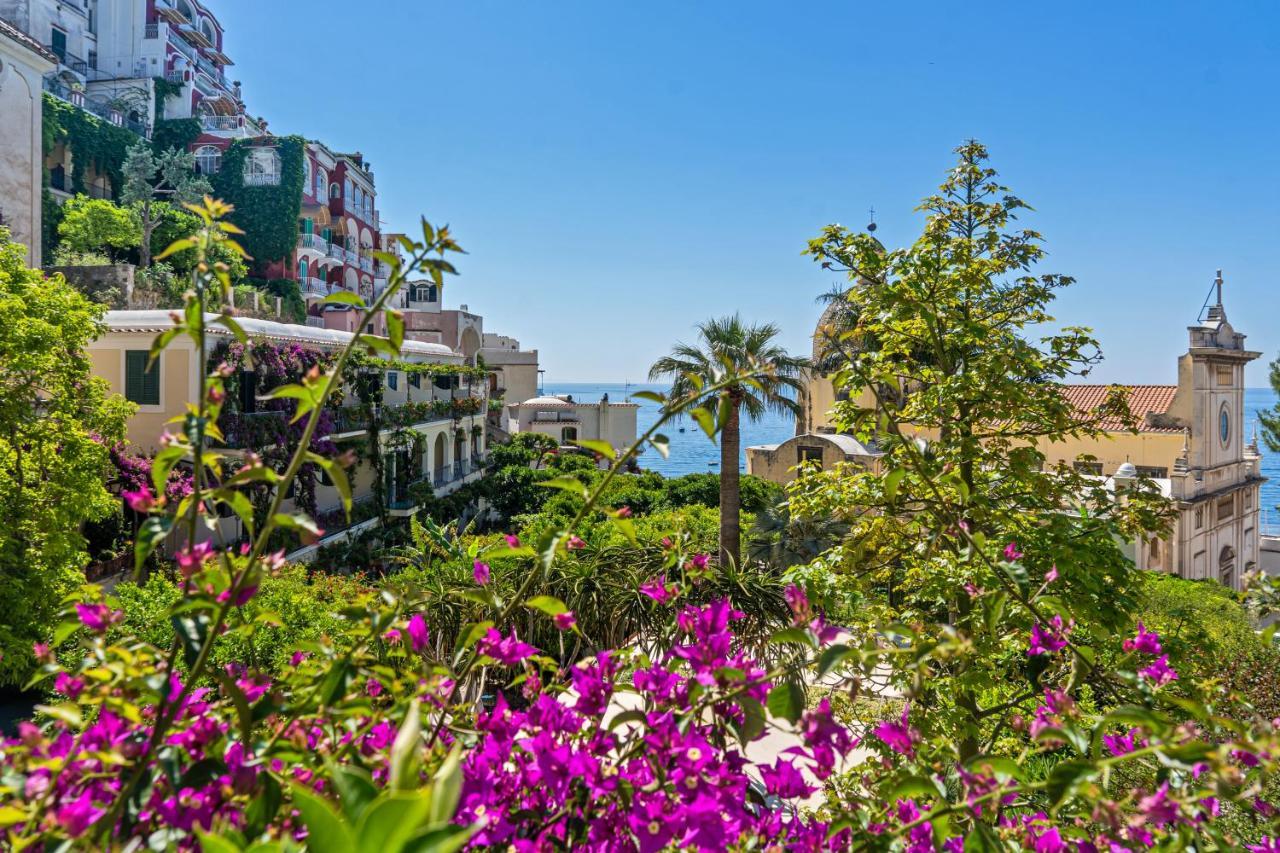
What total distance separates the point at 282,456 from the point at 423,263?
2009cm

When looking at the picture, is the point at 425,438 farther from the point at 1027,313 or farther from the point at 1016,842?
the point at 1016,842

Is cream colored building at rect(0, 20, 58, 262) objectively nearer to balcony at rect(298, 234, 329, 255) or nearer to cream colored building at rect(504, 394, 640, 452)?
balcony at rect(298, 234, 329, 255)

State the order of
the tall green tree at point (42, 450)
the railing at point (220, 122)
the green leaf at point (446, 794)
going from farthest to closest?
the railing at point (220, 122) → the tall green tree at point (42, 450) → the green leaf at point (446, 794)

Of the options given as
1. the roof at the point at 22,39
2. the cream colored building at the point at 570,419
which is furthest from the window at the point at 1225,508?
the roof at the point at 22,39

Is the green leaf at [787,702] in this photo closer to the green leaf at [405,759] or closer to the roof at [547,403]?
the green leaf at [405,759]

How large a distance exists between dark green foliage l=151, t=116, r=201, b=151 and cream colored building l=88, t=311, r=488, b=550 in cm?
2295

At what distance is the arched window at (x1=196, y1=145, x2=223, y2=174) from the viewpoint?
4362cm

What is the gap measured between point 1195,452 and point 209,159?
1874 inches

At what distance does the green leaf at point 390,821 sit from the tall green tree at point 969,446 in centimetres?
412

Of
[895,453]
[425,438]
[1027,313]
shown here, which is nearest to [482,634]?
[895,453]

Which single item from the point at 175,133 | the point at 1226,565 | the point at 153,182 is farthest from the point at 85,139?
the point at 1226,565

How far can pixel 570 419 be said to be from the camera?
149 feet

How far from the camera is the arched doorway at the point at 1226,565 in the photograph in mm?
28625

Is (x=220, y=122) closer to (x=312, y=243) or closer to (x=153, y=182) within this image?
(x=153, y=182)
